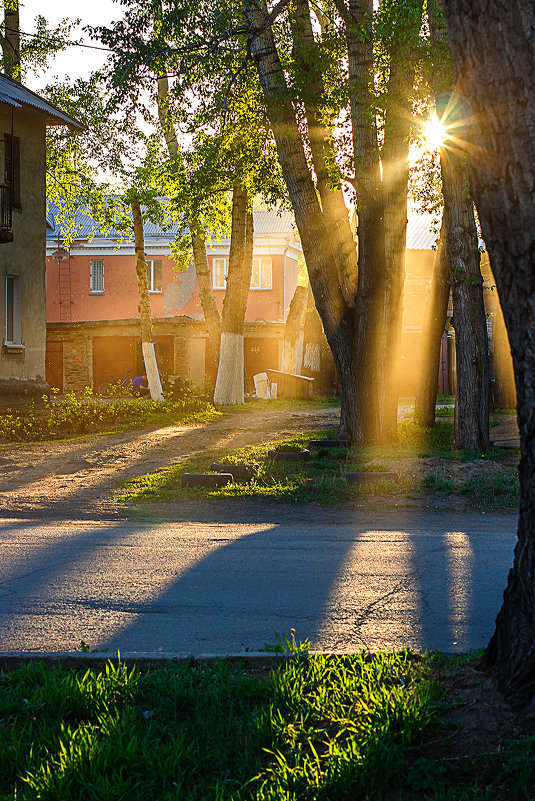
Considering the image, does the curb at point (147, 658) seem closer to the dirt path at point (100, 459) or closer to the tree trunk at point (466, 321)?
the dirt path at point (100, 459)

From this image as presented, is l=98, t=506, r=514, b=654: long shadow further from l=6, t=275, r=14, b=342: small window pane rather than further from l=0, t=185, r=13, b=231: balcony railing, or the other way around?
l=6, t=275, r=14, b=342: small window pane

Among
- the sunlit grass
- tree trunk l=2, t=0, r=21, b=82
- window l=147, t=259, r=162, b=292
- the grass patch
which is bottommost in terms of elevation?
the sunlit grass

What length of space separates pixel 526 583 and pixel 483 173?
1628 mm

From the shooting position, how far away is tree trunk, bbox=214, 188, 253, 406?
23.5 metres

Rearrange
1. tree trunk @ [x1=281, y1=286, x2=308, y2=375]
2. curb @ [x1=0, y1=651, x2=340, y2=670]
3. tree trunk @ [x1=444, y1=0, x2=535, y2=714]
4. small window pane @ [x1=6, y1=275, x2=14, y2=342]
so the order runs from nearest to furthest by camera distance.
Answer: tree trunk @ [x1=444, y1=0, x2=535, y2=714] < curb @ [x1=0, y1=651, x2=340, y2=670] < small window pane @ [x1=6, y1=275, x2=14, y2=342] < tree trunk @ [x1=281, y1=286, x2=308, y2=375]

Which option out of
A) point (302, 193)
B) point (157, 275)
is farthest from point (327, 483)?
point (157, 275)

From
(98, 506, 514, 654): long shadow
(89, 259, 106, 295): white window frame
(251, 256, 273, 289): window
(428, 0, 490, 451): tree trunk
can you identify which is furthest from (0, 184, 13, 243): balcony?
(89, 259, 106, 295): white window frame

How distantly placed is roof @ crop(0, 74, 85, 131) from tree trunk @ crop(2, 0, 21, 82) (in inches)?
130

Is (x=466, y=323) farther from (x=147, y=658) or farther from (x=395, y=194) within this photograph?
(x=147, y=658)

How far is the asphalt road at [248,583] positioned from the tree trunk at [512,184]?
1.11 metres

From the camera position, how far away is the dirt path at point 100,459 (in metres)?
10.1

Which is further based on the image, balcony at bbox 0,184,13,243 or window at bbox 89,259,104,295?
window at bbox 89,259,104,295

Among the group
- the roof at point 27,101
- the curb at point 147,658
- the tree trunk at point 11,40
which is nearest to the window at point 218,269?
the tree trunk at point 11,40

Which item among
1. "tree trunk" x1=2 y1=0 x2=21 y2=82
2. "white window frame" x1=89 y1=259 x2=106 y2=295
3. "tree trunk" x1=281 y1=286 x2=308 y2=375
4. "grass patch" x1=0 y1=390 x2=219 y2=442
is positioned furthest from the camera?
"white window frame" x1=89 y1=259 x2=106 y2=295
